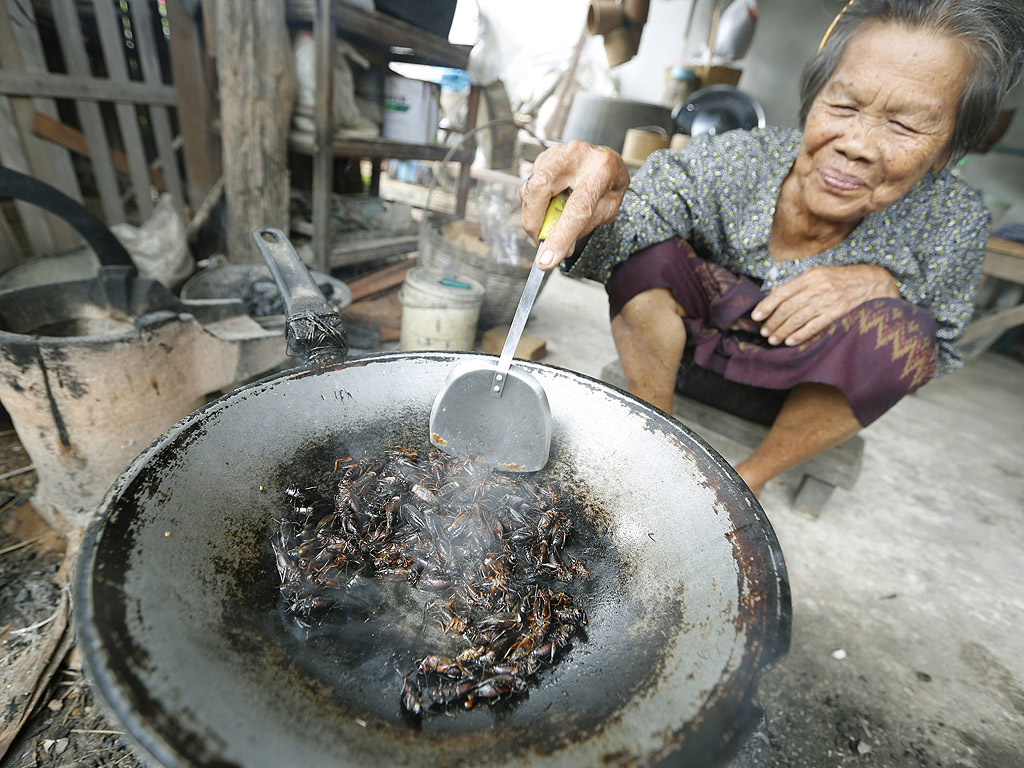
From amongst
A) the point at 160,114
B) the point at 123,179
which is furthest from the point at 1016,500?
the point at 123,179

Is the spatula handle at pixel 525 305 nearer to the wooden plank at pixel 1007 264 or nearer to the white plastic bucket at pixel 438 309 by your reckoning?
the white plastic bucket at pixel 438 309

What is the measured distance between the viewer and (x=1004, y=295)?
7.11 m

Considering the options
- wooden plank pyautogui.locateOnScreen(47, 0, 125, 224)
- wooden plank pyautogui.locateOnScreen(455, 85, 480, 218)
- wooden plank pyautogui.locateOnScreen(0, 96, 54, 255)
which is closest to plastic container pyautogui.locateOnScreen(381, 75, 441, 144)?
wooden plank pyautogui.locateOnScreen(455, 85, 480, 218)

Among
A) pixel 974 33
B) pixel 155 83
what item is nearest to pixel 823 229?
pixel 974 33

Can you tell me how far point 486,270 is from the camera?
12.5 feet

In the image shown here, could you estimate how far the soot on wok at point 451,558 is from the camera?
1.10 meters

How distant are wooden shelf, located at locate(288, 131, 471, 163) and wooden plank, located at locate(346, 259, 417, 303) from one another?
1015 mm

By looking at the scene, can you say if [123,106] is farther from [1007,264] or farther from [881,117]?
[1007,264]

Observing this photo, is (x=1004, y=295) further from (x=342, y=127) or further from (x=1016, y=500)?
(x=342, y=127)

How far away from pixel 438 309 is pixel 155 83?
285 centimetres

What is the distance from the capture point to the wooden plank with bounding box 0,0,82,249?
3068mm

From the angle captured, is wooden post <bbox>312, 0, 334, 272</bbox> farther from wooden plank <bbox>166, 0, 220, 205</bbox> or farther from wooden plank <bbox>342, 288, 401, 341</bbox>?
wooden plank <bbox>166, 0, 220, 205</bbox>

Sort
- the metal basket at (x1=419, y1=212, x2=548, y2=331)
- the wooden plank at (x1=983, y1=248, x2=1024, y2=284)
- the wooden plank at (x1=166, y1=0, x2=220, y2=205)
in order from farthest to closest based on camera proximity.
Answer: the wooden plank at (x1=983, y1=248, x2=1024, y2=284)
the metal basket at (x1=419, y1=212, x2=548, y2=331)
the wooden plank at (x1=166, y1=0, x2=220, y2=205)

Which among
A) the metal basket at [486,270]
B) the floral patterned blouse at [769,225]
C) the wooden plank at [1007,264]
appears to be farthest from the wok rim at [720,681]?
the wooden plank at [1007,264]
